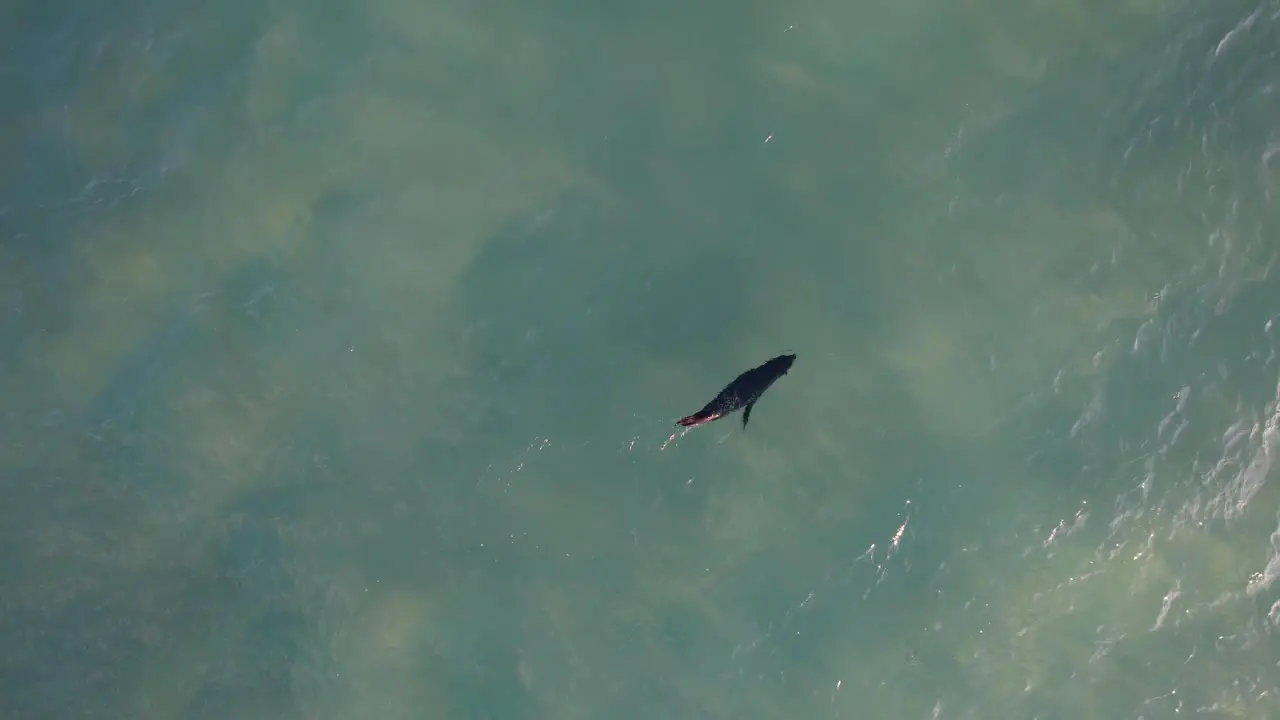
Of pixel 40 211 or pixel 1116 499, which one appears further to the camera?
pixel 40 211

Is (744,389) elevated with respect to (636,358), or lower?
lower

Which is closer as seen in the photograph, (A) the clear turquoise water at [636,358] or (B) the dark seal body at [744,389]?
(B) the dark seal body at [744,389]

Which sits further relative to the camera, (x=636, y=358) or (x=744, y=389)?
(x=636, y=358)

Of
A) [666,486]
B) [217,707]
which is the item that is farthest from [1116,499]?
[217,707]

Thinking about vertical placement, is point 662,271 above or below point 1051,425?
above

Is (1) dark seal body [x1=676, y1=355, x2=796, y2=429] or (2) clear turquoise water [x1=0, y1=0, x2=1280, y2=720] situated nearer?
(1) dark seal body [x1=676, y1=355, x2=796, y2=429]

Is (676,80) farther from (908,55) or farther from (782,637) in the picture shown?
(782,637)

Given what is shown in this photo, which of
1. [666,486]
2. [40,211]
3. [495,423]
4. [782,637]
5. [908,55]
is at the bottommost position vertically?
[782,637]
